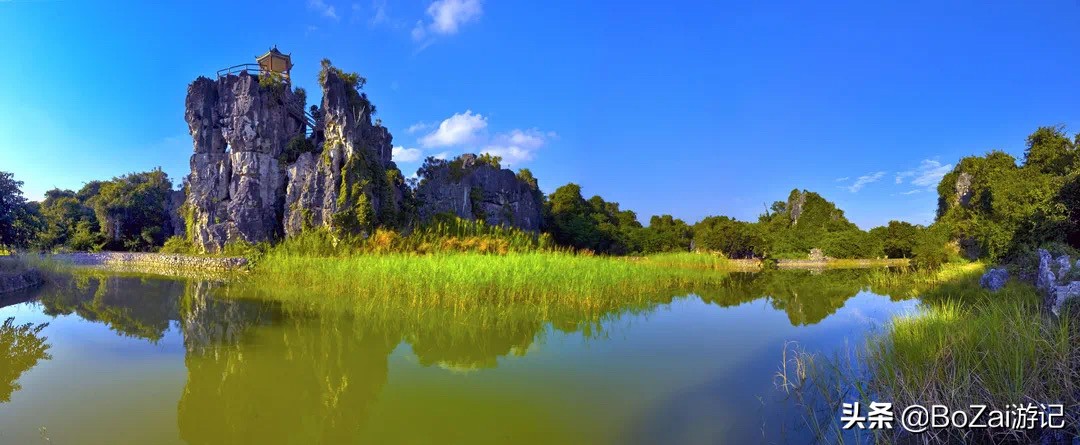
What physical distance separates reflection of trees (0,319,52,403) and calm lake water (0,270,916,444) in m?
0.02

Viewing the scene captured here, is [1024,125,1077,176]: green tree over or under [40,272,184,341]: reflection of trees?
over

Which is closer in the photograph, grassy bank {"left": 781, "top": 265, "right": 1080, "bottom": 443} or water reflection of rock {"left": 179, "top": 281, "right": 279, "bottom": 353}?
grassy bank {"left": 781, "top": 265, "right": 1080, "bottom": 443}

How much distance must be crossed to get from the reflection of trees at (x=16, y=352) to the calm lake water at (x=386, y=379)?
21mm

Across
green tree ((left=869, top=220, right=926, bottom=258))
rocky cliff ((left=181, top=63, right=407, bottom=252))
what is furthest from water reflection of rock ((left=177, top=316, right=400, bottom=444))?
green tree ((left=869, top=220, right=926, bottom=258))

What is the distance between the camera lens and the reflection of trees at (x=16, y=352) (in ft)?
13.6

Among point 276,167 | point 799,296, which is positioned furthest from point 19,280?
point 799,296

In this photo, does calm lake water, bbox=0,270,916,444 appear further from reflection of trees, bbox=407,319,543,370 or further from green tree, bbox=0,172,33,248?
green tree, bbox=0,172,33,248

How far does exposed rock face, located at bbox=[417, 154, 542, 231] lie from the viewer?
30.5 m

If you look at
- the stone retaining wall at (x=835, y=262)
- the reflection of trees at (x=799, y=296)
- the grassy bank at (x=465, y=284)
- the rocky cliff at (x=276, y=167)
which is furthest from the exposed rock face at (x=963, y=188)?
the rocky cliff at (x=276, y=167)

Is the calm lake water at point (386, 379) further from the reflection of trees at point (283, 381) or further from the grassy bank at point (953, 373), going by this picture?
the grassy bank at point (953, 373)

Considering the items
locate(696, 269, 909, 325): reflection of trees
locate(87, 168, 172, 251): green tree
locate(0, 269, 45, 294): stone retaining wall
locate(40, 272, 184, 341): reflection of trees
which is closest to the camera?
locate(40, 272, 184, 341): reflection of trees

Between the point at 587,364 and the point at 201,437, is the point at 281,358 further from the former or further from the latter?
the point at 587,364

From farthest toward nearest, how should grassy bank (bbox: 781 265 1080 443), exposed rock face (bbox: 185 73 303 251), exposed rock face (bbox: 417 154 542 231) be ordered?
exposed rock face (bbox: 417 154 542 231) → exposed rock face (bbox: 185 73 303 251) → grassy bank (bbox: 781 265 1080 443)

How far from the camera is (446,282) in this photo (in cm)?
889
